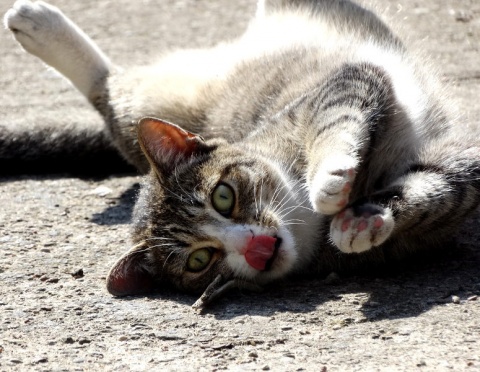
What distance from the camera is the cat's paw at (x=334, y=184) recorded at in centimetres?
353

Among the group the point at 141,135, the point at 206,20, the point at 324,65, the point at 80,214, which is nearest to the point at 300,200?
the point at 141,135

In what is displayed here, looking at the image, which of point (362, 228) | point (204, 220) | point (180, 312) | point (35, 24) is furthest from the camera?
point (35, 24)

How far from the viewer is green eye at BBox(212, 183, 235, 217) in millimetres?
3841

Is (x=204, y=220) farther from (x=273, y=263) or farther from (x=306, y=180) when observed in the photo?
(x=306, y=180)

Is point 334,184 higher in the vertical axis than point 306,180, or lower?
higher

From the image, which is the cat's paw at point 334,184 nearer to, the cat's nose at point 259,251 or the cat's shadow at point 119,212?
the cat's nose at point 259,251

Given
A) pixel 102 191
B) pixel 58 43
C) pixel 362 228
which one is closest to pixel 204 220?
pixel 362 228

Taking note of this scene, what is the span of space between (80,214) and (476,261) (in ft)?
7.77

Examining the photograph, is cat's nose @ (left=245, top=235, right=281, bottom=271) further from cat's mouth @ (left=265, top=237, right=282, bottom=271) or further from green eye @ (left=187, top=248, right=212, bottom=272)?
green eye @ (left=187, top=248, right=212, bottom=272)

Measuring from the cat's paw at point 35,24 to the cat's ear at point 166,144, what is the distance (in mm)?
2033

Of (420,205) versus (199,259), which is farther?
(199,259)

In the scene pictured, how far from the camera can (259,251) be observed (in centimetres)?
369

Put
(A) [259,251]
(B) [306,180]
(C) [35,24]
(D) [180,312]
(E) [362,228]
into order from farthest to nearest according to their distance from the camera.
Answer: (C) [35,24] → (B) [306,180] → (A) [259,251] → (D) [180,312] → (E) [362,228]

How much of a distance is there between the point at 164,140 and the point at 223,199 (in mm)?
449
